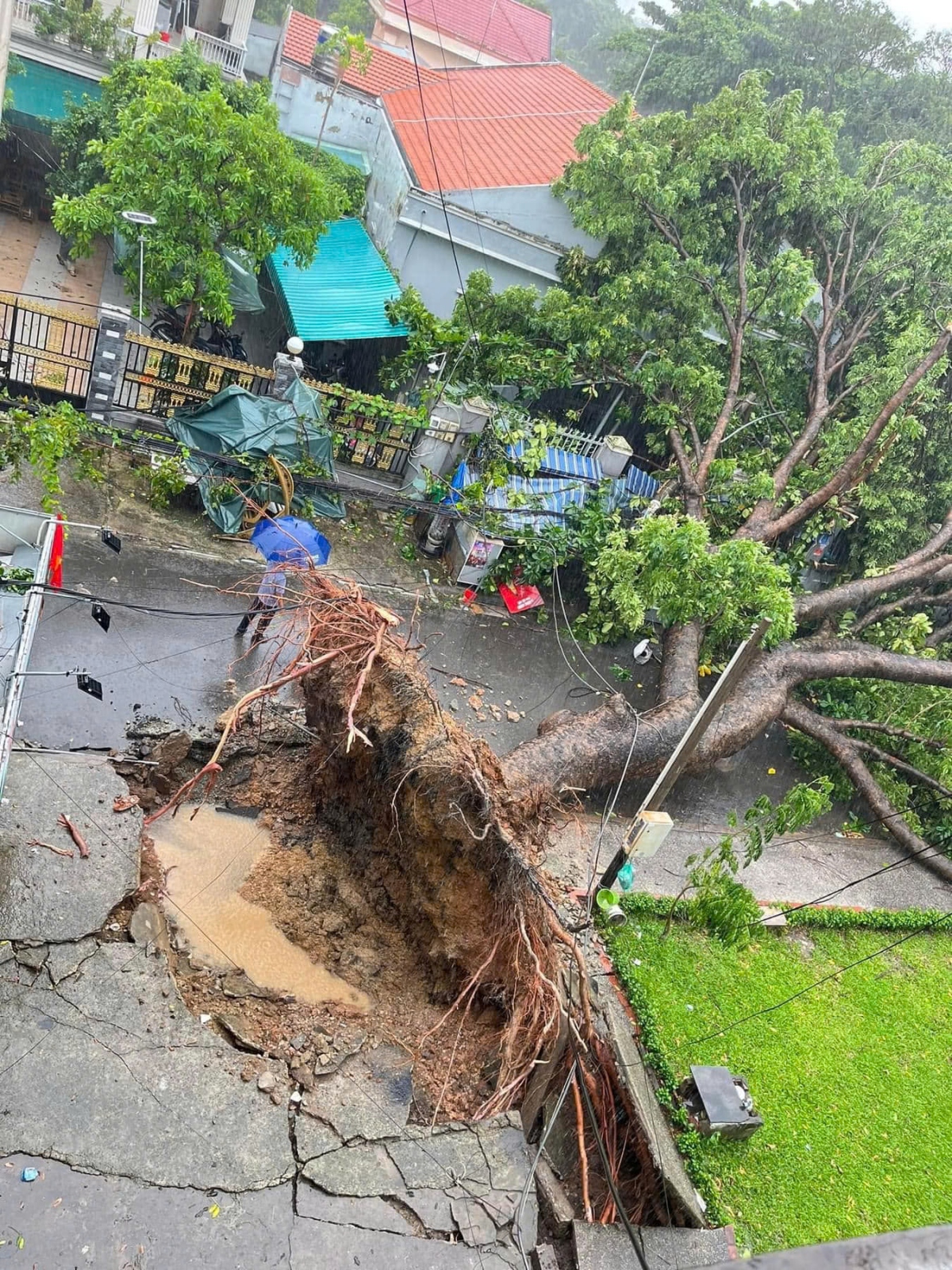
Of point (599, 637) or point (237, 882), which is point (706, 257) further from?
point (237, 882)

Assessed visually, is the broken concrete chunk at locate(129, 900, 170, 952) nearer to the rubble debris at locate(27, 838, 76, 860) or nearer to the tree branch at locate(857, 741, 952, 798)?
the rubble debris at locate(27, 838, 76, 860)

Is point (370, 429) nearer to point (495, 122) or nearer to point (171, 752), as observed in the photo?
point (171, 752)

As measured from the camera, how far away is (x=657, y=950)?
8906 mm

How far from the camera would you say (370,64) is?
2217 centimetres

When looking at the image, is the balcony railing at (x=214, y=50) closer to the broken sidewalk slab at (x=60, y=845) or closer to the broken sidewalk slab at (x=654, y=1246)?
the broken sidewalk slab at (x=60, y=845)

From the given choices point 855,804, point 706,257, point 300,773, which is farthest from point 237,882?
point 706,257

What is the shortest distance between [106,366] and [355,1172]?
35.9ft

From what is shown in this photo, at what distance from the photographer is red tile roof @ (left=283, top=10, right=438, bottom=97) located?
68.9 feet

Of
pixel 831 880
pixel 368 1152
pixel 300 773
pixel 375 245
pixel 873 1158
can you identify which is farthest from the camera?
pixel 375 245

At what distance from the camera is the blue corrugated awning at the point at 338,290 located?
14812 mm

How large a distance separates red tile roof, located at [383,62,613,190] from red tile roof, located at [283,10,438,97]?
3.96 ft

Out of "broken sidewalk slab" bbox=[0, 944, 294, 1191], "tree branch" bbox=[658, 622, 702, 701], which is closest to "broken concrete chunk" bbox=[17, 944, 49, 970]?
"broken sidewalk slab" bbox=[0, 944, 294, 1191]

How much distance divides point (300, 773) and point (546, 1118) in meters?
4.04

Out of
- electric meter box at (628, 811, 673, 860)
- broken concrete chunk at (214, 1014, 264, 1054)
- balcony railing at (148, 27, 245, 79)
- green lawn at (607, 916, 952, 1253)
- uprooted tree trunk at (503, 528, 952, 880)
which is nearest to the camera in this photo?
broken concrete chunk at (214, 1014, 264, 1054)
